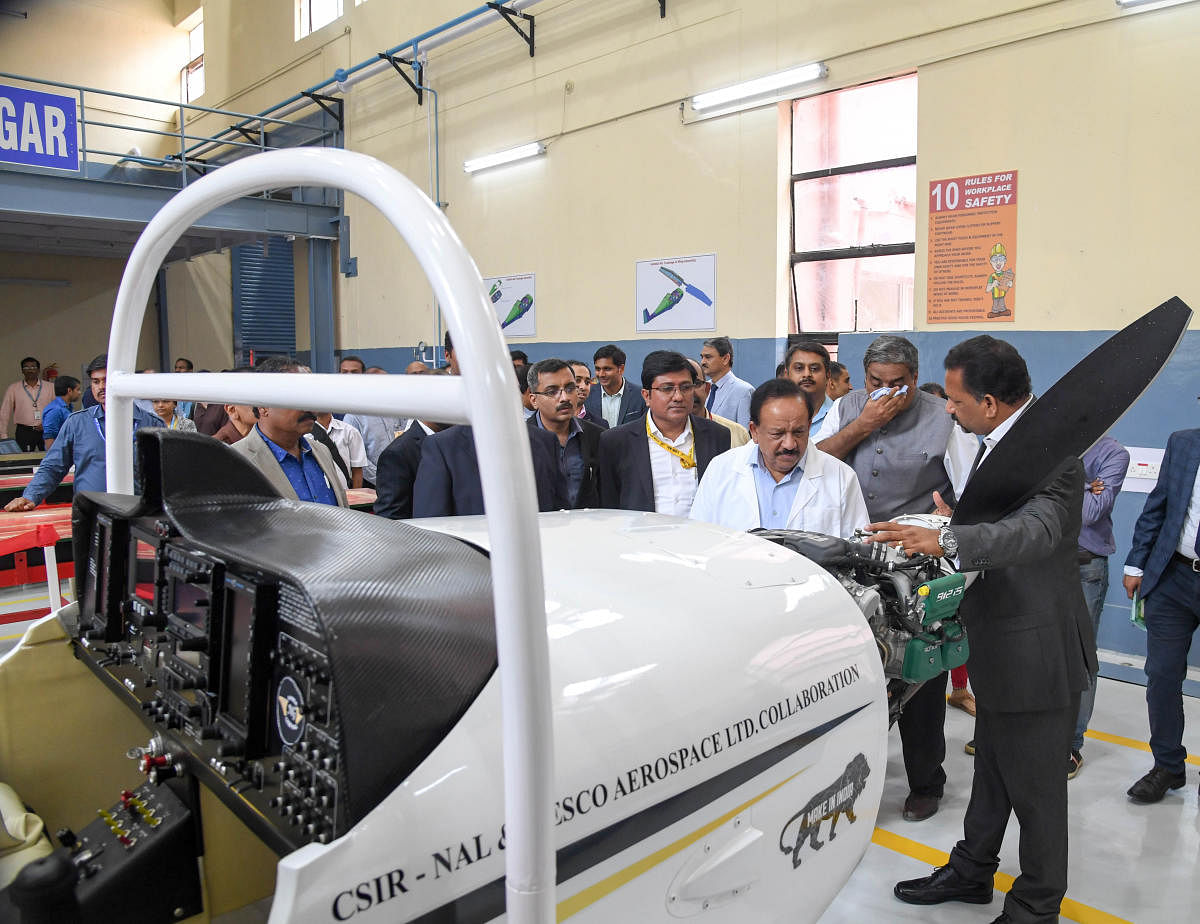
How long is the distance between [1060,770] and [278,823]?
7.19ft

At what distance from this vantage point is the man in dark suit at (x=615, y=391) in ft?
22.9

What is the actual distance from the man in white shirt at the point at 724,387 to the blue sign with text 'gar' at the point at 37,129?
263 inches

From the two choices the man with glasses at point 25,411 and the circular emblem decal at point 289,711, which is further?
the man with glasses at point 25,411

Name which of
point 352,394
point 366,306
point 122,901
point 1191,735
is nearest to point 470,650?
point 352,394

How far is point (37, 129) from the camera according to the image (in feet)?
27.6

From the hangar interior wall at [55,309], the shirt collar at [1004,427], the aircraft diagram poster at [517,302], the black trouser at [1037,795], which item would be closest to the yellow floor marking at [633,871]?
the black trouser at [1037,795]

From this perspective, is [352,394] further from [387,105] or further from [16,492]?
[387,105]

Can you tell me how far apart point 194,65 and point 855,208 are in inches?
567

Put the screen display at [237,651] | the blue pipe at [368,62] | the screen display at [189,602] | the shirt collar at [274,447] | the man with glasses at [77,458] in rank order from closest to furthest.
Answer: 1. the screen display at [237,651]
2. the screen display at [189,602]
3. the shirt collar at [274,447]
4. the man with glasses at [77,458]
5. the blue pipe at [368,62]

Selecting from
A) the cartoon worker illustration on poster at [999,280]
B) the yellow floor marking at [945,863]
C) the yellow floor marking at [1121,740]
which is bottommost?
the yellow floor marking at [1121,740]

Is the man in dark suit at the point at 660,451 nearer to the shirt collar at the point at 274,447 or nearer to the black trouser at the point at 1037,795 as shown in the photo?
the shirt collar at the point at 274,447

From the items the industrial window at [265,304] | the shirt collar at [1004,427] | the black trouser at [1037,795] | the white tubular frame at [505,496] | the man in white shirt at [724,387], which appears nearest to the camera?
the white tubular frame at [505,496]

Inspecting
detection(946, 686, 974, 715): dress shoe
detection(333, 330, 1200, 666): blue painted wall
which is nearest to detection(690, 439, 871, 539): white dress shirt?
detection(946, 686, 974, 715): dress shoe

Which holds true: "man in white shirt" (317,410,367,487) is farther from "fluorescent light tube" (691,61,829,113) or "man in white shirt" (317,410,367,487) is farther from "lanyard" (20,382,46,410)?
"lanyard" (20,382,46,410)
